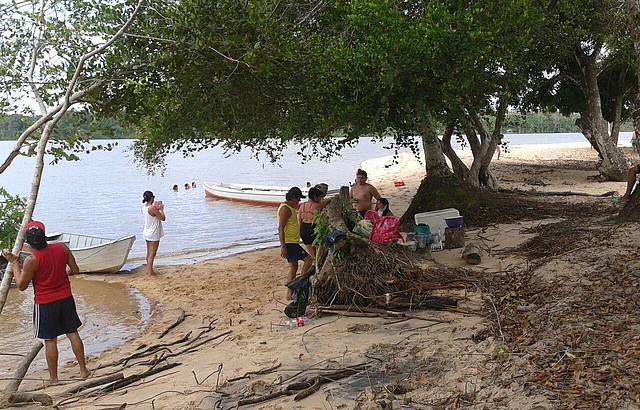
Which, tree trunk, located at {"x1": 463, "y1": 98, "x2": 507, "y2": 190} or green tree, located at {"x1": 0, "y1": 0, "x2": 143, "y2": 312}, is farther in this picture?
tree trunk, located at {"x1": 463, "y1": 98, "x2": 507, "y2": 190}

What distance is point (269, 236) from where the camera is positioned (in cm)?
2078

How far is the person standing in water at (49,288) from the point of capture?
632 cm

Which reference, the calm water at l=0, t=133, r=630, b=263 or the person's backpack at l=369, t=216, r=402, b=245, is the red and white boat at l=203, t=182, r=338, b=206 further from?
the person's backpack at l=369, t=216, r=402, b=245

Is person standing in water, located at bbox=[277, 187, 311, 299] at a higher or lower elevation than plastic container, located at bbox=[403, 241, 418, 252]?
higher

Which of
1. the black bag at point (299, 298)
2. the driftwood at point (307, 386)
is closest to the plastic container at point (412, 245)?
the black bag at point (299, 298)

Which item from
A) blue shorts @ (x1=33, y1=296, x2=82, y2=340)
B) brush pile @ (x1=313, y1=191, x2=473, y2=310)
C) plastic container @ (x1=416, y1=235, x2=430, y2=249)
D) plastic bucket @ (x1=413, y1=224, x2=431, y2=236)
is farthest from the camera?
plastic bucket @ (x1=413, y1=224, x2=431, y2=236)

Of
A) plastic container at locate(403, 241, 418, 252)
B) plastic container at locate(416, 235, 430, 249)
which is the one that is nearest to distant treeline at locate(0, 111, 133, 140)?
plastic container at locate(403, 241, 418, 252)

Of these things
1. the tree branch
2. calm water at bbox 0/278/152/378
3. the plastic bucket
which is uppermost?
the tree branch

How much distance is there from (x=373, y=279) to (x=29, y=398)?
3912mm

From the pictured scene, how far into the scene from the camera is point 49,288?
657 centimetres

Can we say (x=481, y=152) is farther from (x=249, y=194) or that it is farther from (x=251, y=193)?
(x=249, y=194)

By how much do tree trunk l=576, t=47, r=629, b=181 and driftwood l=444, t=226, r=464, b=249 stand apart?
36.1ft

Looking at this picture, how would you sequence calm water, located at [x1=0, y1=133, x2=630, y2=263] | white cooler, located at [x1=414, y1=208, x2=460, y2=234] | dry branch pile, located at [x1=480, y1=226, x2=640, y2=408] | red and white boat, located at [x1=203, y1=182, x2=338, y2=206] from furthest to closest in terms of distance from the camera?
red and white boat, located at [x1=203, y1=182, x2=338, y2=206]
calm water, located at [x1=0, y1=133, x2=630, y2=263]
white cooler, located at [x1=414, y1=208, x2=460, y2=234]
dry branch pile, located at [x1=480, y1=226, x2=640, y2=408]

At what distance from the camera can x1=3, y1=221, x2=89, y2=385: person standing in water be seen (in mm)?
6320
